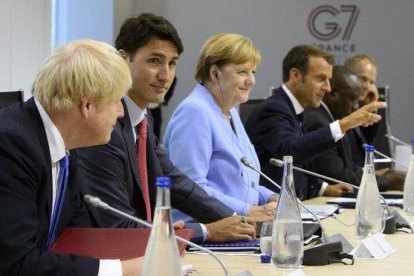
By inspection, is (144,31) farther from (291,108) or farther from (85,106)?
(291,108)

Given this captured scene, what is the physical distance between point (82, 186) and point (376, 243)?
92cm

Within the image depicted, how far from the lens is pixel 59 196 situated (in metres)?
2.15

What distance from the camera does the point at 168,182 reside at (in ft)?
5.12

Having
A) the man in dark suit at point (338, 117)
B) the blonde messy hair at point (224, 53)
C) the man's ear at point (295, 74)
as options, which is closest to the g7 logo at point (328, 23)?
the man in dark suit at point (338, 117)

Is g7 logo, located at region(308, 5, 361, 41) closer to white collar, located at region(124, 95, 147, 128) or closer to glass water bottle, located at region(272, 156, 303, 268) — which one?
white collar, located at region(124, 95, 147, 128)

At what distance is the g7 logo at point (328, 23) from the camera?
27.9ft

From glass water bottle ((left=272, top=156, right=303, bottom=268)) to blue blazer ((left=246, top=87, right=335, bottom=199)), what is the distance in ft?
6.10

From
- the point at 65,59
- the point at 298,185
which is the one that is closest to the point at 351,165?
the point at 298,185

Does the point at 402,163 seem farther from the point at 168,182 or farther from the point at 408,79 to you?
the point at 168,182

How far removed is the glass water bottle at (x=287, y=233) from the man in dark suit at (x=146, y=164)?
365 mm

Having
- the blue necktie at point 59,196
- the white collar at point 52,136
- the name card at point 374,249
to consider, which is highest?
the white collar at point 52,136

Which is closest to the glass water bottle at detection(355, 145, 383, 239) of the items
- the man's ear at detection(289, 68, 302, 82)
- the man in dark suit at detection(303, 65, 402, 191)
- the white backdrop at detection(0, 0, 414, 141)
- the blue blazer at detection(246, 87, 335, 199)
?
the blue blazer at detection(246, 87, 335, 199)

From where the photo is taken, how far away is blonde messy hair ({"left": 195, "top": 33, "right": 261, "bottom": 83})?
366cm

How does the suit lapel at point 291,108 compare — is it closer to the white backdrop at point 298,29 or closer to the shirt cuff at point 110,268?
the shirt cuff at point 110,268
